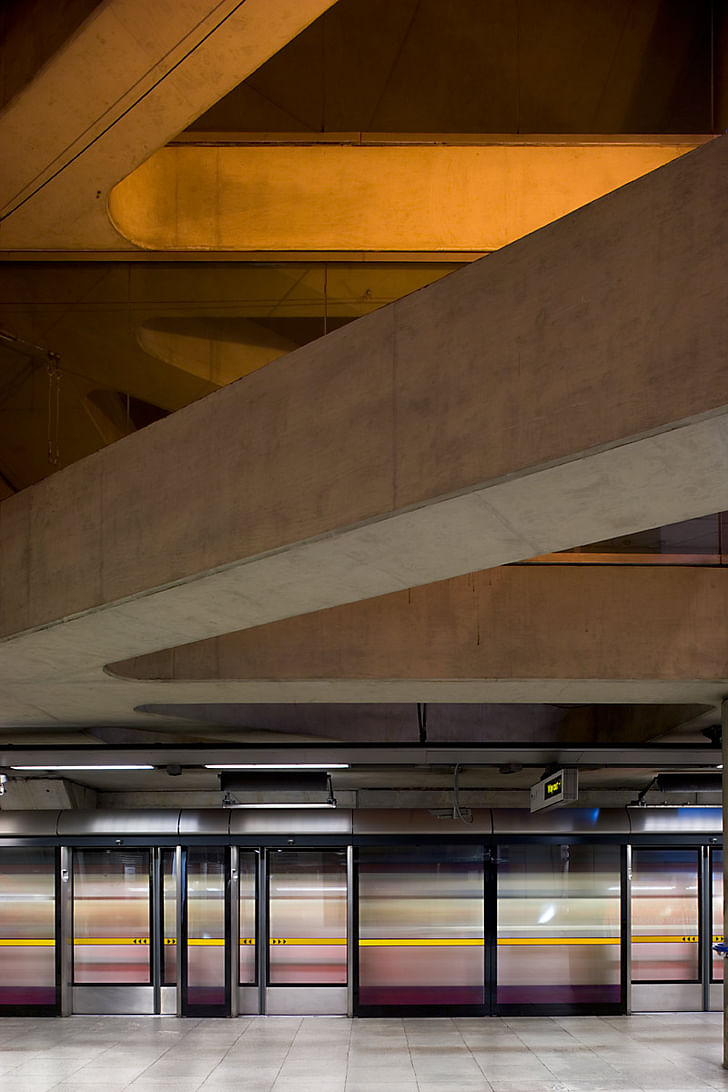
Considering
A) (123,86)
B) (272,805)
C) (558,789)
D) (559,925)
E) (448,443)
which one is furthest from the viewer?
(559,925)

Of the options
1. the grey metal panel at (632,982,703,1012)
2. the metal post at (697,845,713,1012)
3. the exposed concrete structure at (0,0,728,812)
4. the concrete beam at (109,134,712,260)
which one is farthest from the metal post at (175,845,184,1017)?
the concrete beam at (109,134,712,260)

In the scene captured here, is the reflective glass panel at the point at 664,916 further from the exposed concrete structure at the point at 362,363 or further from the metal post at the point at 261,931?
the metal post at the point at 261,931

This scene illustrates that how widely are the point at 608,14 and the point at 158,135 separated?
19.6 feet

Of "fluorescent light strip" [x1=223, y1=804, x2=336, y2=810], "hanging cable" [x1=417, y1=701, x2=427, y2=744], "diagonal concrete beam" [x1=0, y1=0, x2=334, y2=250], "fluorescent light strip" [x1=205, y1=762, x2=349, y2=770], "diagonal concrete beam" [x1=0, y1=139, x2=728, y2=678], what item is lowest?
"fluorescent light strip" [x1=223, y1=804, x2=336, y2=810]

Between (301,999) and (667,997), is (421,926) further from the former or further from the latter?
(667,997)

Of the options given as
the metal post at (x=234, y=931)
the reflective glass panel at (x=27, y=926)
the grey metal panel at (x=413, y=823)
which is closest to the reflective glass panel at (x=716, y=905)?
the grey metal panel at (x=413, y=823)

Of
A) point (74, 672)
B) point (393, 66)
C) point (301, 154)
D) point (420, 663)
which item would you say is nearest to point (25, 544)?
point (74, 672)

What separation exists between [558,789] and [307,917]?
6.08 meters

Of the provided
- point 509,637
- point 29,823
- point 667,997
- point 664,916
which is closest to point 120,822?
point 29,823

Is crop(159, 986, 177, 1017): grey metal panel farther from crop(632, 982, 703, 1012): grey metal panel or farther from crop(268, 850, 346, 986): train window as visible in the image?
crop(632, 982, 703, 1012): grey metal panel

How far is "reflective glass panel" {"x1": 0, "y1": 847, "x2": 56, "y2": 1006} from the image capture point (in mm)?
16750

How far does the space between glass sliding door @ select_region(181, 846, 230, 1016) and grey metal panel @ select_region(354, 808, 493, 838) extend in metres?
2.12

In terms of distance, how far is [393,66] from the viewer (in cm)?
1244

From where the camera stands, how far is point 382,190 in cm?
1193
